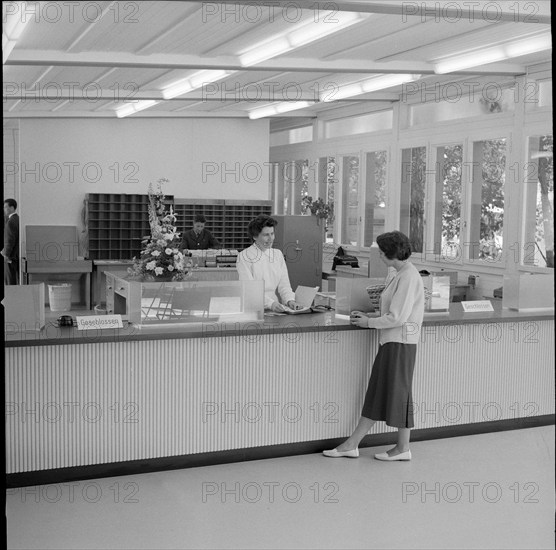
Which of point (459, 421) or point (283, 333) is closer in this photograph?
point (283, 333)

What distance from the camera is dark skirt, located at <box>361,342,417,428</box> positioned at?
496cm

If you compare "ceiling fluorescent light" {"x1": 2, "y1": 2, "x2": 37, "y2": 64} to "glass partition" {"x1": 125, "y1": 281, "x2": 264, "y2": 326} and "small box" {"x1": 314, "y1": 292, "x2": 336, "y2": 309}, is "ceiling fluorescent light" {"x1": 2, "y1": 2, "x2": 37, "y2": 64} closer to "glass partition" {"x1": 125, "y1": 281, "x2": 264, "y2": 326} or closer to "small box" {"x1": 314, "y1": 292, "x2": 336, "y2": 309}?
"glass partition" {"x1": 125, "y1": 281, "x2": 264, "y2": 326}

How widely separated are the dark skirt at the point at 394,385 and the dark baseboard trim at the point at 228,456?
0.47 meters

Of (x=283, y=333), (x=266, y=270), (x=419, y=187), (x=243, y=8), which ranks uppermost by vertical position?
(x=243, y=8)

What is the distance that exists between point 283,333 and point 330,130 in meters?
9.17

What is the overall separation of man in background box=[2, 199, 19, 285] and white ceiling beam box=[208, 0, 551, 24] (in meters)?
5.88

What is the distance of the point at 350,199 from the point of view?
1319 cm

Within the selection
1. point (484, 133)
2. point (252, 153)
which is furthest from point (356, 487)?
point (252, 153)

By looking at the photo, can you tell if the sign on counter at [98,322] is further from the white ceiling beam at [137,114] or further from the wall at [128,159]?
the wall at [128,159]

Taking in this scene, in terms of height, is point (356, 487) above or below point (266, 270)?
below

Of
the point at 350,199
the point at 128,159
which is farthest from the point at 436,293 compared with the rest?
→ the point at 128,159

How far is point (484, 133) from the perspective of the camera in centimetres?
968

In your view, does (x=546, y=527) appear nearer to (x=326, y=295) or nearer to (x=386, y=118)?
(x=326, y=295)

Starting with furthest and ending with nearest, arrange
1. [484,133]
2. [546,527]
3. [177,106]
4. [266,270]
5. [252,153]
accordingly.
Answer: [252,153] → [177,106] → [484,133] → [266,270] → [546,527]
